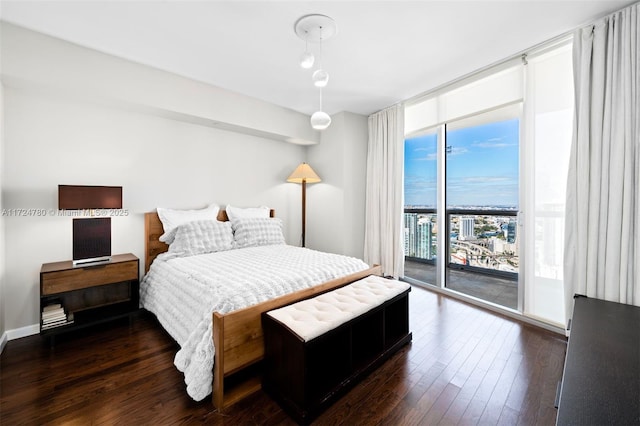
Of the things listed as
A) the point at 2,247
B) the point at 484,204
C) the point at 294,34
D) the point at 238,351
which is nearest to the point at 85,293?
the point at 2,247

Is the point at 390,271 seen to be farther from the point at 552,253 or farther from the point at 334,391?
the point at 334,391

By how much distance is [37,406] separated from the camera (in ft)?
5.19

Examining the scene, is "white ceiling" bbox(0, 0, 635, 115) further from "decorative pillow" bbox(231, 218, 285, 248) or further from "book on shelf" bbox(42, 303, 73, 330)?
"book on shelf" bbox(42, 303, 73, 330)

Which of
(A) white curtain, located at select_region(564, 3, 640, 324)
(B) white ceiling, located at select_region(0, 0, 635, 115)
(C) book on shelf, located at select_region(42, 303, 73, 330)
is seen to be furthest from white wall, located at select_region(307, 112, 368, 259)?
(C) book on shelf, located at select_region(42, 303, 73, 330)

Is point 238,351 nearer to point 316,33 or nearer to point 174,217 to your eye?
point 174,217

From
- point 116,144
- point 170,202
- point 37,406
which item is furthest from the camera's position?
point 170,202

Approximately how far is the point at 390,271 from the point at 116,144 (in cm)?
378

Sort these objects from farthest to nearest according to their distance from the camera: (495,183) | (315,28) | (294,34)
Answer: (495,183), (294,34), (315,28)

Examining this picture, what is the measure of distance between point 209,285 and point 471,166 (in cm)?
339

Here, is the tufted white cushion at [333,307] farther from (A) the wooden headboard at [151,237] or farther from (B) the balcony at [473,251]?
(A) the wooden headboard at [151,237]

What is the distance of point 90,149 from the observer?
2.72 m

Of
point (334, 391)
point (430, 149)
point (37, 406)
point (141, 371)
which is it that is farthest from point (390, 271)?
point (37, 406)

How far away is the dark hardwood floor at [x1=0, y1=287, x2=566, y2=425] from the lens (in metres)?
1.51

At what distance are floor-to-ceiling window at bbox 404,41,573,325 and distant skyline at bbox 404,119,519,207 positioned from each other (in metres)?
0.01
